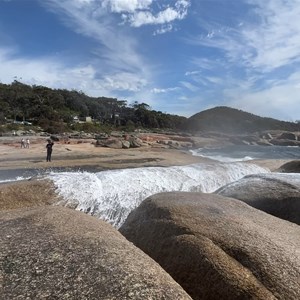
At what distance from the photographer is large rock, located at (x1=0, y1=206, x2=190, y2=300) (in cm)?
349

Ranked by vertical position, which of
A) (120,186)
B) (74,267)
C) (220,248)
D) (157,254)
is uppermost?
(74,267)

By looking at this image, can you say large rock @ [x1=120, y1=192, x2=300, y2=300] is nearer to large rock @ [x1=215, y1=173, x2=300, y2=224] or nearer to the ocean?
large rock @ [x1=215, y1=173, x2=300, y2=224]

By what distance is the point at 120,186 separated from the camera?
13.2 metres

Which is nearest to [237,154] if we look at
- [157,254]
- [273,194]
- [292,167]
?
[292,167]

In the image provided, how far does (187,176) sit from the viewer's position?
16297 millimetres

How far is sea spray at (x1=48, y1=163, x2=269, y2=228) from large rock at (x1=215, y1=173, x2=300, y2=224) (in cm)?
386

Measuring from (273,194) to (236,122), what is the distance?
600 feet

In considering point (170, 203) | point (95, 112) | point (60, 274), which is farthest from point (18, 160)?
point (95, 112)

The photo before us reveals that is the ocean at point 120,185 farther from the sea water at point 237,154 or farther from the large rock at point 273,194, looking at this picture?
the sea water at point 237,154

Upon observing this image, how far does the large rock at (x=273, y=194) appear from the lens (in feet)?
27.5

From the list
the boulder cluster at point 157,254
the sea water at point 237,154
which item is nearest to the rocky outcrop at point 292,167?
the boulder cluster at point 157,254

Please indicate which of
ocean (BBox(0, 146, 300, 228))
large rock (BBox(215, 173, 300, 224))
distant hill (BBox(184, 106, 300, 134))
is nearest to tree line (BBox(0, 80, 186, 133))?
distant hill (BBox(184, 106, 300, 134))

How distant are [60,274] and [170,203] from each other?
305 centimetres

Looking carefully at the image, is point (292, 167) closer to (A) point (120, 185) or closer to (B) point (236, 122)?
(A) point (120, 185)
